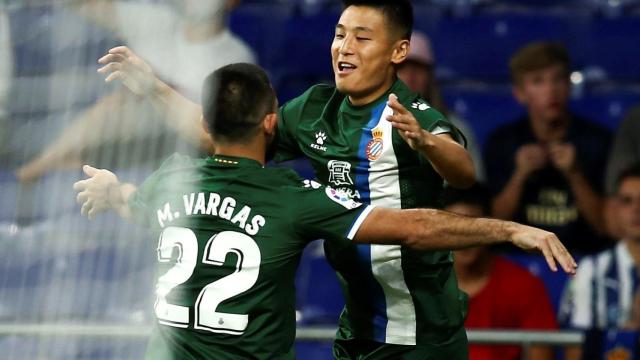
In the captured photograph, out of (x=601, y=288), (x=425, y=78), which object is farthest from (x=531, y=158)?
(x=601, y=288)

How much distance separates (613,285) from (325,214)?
3.06 m

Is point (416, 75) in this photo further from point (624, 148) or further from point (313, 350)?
point (313, 350)

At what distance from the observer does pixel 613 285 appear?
242 inches

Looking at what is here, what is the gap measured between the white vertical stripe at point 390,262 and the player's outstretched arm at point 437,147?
0.27 m

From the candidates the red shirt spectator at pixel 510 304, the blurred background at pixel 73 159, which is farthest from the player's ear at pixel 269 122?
the red shirt spectator at pixel 510 304

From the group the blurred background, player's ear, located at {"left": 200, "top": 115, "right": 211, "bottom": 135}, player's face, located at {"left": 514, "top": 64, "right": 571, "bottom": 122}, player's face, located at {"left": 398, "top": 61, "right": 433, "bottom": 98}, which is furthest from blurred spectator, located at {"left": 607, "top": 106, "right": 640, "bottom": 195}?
player's ear, located at {"left": 200, "top": 115, "right": 211, "bottom": 135}

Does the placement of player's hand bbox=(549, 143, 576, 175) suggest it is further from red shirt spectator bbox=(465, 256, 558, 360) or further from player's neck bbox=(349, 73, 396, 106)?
player's neck bbox=(349, 73, 396, 106)

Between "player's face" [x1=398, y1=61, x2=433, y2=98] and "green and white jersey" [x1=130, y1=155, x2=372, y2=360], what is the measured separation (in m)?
2.97

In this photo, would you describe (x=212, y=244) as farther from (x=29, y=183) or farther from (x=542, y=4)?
(x=542, y=4)

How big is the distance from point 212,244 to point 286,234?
8.3 inches

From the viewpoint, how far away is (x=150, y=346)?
11.8ft

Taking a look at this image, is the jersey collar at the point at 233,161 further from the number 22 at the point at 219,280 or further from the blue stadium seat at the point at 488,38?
the blue stadium seat at the point at 488,38

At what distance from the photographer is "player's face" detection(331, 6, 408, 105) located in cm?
400

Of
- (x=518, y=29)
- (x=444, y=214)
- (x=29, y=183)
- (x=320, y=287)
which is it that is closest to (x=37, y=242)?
(x=29, y=183)
